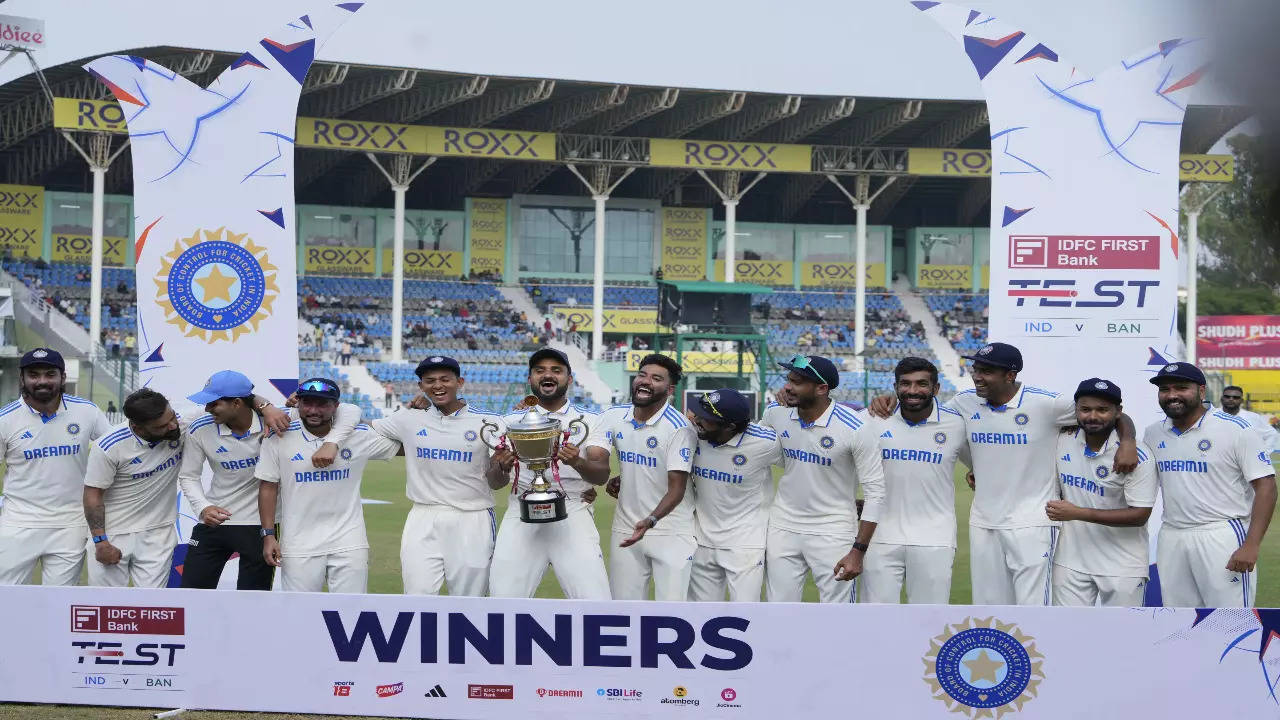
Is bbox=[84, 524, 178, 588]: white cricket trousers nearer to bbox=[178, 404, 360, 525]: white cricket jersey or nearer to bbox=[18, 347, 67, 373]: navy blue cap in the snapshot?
bbox=[178, 404, 360, 525]: white cricket jersey

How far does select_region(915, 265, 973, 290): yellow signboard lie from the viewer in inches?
2195

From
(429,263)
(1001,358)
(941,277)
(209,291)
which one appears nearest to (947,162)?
(941,277)

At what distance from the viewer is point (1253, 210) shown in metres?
3.21

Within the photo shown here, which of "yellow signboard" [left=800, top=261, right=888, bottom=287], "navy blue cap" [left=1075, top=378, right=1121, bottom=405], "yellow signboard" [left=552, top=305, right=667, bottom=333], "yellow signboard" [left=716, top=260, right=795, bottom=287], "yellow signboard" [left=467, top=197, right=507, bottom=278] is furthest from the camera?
"yellow signboard" [left=800, top=261, right=888, bottom=287]

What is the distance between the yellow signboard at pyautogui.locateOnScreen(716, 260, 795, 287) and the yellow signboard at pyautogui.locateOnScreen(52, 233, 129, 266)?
23.0 meters

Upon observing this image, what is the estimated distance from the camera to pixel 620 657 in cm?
656

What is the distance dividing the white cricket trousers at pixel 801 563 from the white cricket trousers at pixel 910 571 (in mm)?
144

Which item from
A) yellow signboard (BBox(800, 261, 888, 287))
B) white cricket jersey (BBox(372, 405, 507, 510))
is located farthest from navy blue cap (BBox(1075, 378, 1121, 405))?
yellow signboard (BBox(800, 261, 888, 287))

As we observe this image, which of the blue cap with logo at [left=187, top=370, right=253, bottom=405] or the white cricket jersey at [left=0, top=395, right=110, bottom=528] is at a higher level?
the blue cap with logo at [left=187, top=370, right=253, bottom=405]

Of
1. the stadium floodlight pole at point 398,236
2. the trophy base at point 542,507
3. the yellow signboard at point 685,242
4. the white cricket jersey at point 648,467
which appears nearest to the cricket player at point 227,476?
the trophy base at point 542,507

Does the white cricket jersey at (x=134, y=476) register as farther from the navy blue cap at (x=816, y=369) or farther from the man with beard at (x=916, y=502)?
the man with beard at (x=916, y=502)

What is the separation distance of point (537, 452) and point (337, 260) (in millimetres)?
44299

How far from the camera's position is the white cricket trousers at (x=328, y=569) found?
24.9 ft

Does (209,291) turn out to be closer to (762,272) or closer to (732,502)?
(732,502)
